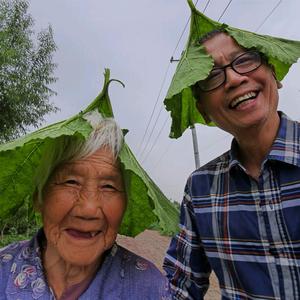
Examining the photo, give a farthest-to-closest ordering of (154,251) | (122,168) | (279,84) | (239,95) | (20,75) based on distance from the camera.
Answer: (154,251) → (20,75) → (279,84) → (239,95) → (122,168)

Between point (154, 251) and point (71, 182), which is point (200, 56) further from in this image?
point (154, 251)

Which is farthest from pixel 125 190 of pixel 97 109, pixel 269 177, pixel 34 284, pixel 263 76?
pixel 263 76

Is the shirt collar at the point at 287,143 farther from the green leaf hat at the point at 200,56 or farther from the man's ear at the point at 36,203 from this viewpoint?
the man's ear at the point at 36,203

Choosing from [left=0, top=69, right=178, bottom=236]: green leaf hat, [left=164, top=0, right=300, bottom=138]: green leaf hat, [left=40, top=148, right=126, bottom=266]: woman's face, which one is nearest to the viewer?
[left=0, top=69, right=178, bottom=236]: green leaf hat

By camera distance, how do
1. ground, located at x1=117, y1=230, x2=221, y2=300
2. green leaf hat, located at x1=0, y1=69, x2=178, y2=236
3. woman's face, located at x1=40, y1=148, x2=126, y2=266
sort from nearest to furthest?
green leaf hat, located at x1=0, y1=69, x2=178, y2=236 < woman's face, located at x1=40, y1=148, x2=126, y2=266 < ground, located at x1=117, y1=230, x2=221, y2=300

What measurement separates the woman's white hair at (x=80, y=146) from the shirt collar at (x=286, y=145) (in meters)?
0.58

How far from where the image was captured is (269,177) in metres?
1.67

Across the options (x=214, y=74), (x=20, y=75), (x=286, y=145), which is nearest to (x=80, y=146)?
(x=214, y=74)

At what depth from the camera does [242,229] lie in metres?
1.71

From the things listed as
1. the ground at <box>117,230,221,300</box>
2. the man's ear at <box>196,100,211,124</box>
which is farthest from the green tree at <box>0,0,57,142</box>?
the man's ear at <box>196,100,211,124</box>

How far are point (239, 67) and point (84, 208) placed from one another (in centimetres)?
84

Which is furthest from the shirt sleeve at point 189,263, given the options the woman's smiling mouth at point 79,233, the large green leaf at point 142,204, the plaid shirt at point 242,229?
the woman's smiling mouth at point 79,233

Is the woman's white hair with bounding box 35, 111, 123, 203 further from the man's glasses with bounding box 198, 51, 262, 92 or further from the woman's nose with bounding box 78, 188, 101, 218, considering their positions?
the man's glasses with bounding box 198, 51, 262, 92

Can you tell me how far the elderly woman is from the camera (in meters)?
1.46
